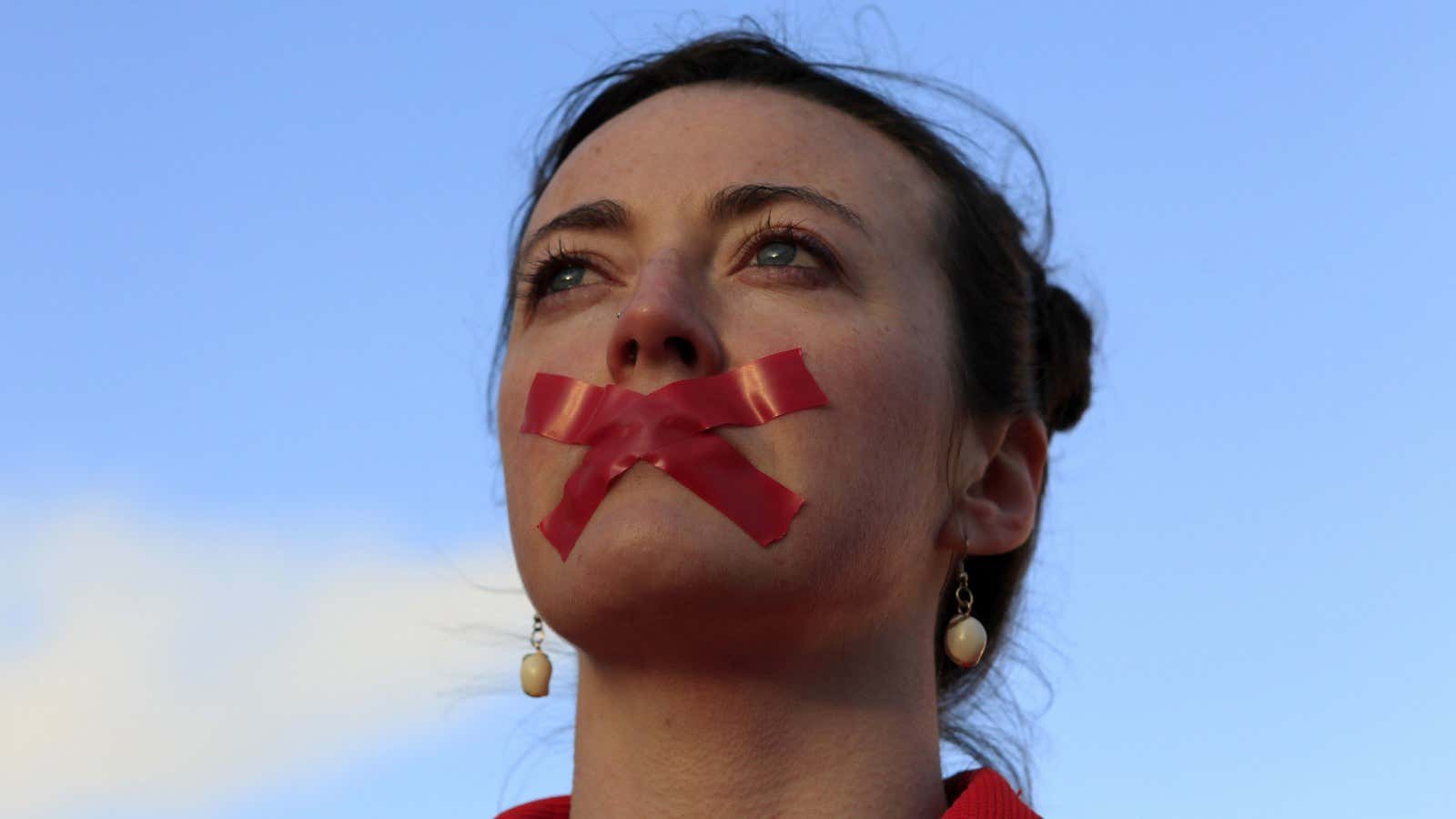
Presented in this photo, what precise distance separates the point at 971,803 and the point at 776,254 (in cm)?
126

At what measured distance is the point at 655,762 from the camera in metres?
3.85

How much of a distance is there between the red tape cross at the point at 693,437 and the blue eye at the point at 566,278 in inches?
17.5

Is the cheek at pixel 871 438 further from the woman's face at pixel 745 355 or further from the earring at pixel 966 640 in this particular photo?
the earring at pixel 966 640

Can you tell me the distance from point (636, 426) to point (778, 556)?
1.30ft

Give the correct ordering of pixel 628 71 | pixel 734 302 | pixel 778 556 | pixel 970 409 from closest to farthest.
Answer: pixel 778 556, pixel 734 302, pixel 970 409, pixel 628 71

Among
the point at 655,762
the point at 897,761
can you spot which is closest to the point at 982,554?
the point at 897,761

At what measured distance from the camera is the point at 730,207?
4066mm

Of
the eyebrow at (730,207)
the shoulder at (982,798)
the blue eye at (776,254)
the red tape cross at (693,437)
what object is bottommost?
the shoulder at (982,798)

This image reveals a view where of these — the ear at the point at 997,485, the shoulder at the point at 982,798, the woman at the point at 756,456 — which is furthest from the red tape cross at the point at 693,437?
the shoulder at the point at 982,798

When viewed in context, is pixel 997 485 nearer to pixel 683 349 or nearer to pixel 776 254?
pixel 776 254

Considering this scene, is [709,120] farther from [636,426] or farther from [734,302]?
[636,426]

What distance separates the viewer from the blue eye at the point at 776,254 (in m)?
4.05

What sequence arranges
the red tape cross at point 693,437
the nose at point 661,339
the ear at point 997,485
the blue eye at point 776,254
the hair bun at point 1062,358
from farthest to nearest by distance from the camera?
the hair bun at point 1062,358
the ear at point 997,485
the blue eye at point 776,254
the nose at point 661,339
the red tape cross at point 693,437

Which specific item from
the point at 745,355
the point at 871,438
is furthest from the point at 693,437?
the point at 871,438
